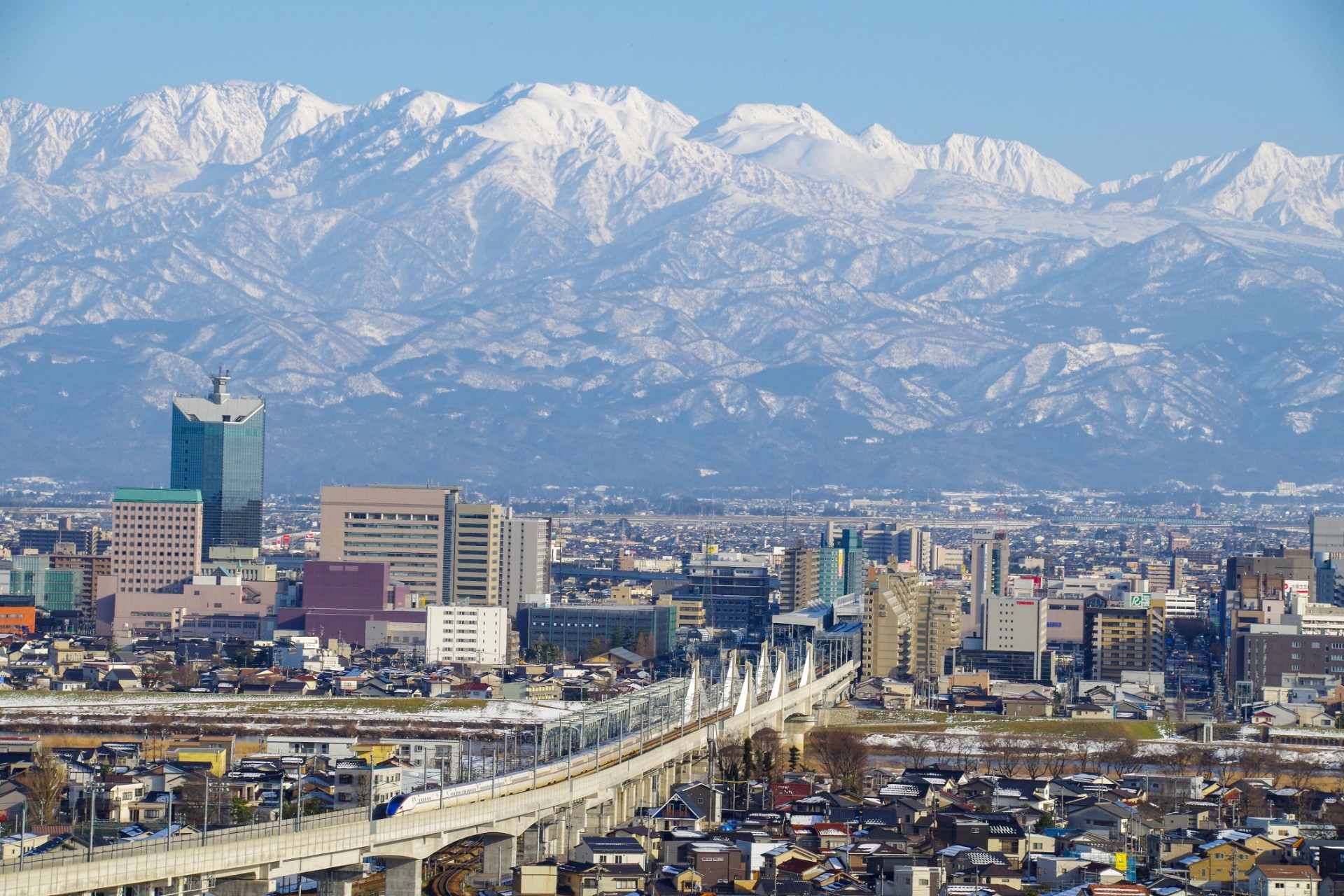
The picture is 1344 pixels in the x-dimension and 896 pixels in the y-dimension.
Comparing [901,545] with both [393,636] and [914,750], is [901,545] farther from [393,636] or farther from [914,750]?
[914,750]

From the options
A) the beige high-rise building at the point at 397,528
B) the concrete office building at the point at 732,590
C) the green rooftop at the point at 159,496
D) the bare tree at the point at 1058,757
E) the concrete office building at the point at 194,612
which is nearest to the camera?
the bare tree at the point at 1058,757

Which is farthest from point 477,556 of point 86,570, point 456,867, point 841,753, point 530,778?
point 456,867

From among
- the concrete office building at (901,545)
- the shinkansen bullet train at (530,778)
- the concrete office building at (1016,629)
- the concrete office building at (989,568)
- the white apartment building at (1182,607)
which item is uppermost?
the concrete office building at (901,545)

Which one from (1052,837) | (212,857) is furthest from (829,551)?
(212,857)

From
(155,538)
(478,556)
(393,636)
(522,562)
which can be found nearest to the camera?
(393,636)

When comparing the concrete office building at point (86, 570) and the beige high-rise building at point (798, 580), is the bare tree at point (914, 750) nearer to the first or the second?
the beige high-rise building at point (798, 580)

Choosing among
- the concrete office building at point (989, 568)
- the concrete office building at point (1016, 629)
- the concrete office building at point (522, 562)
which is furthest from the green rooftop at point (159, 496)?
the concrete office building at point (1016, 629)
